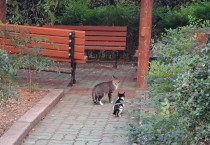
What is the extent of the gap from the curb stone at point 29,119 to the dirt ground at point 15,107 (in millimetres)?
122

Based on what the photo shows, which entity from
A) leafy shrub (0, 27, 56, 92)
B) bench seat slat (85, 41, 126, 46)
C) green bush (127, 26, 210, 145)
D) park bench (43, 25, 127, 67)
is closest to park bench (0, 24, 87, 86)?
leafy shrub (0, 27, 56, 92)

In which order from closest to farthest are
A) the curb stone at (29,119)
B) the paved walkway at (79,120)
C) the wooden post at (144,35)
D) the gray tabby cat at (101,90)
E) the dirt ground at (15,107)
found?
the curb stone at (29,119) → the paved walkway at (79,120) → the dirt ground at (15,107) → the gray tabby cat at (101,90) → the wooden post at (144,35)

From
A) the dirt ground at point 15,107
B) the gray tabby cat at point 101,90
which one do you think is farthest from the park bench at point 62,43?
the gray tabby cat at point 101,90

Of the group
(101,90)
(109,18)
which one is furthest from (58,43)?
(109,18)

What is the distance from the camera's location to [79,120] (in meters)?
7.69

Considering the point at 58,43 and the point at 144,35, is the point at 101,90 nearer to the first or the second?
the point at 144,35

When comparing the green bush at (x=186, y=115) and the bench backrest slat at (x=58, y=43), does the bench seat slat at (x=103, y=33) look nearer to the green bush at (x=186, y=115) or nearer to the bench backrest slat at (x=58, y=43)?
the bench backrest slat at (x=58, y=43)

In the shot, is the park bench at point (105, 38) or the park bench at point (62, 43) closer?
the park bench at point (62, 43)

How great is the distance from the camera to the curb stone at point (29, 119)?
20.0ft

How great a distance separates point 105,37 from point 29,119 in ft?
23.0

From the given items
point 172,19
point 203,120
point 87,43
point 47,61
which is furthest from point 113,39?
point 203,120

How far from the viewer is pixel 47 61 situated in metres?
9.39

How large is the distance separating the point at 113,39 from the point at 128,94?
4.08m

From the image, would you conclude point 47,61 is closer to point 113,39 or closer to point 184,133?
point 113,39
